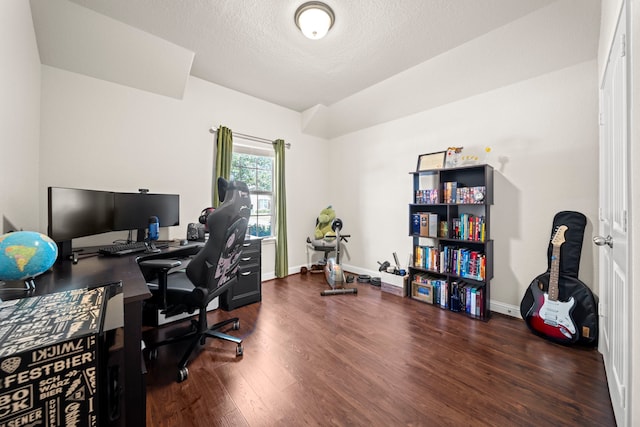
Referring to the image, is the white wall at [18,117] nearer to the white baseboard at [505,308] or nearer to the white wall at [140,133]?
the white wall at [140,133]

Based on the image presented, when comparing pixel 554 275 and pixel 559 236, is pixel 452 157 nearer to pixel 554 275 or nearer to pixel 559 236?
pixel 559 236

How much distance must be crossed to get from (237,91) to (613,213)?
12.5ft

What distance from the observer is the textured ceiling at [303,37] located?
193 centimetres

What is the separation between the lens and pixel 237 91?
3355mm

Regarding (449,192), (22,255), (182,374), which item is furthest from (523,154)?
(22,255)

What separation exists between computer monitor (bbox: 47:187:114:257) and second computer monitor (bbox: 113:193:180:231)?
0.13m

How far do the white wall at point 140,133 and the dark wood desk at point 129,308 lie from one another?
1.36 metres

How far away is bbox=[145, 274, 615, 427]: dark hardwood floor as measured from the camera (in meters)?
1.34

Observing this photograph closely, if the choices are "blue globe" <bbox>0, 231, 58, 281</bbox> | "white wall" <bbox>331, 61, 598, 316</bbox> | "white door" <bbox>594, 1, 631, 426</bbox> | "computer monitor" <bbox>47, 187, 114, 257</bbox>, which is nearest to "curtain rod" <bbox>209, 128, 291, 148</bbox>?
"computer monitor" <bbox>47, 187, 114, 257</bbox>

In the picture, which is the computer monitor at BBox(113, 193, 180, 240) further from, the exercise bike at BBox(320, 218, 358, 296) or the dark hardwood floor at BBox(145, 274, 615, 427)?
the exercise bike at BBox(320, 218, 358, 296)

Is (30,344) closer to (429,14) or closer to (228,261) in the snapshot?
(228,261)

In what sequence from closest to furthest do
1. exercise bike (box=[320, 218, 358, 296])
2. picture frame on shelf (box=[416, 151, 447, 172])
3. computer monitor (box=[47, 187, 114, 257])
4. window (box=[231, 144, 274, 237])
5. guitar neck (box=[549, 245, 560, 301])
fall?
computer monitor (box=[47, 187, 114, 257]) → guitar neck (box=[549, 245, 560, 301]) → picture frame on shelf (box=[416, 151, 447, 172]) → exercise bike (box=[320, 218, 358, 296]) → window (box=[231, 144, 274, 237])

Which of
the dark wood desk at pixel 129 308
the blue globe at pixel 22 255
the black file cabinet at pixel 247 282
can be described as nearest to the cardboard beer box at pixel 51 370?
the dark wood desk at pixel 129 308

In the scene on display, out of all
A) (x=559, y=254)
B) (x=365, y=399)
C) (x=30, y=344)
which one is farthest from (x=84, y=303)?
(x=559, y=254)
